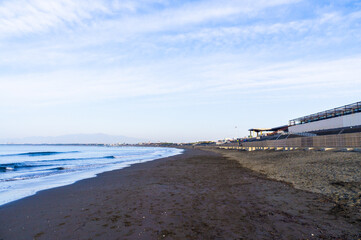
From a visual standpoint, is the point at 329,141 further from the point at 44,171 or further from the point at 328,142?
the point at 44,171

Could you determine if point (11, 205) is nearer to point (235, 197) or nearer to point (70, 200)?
point (70, 200)

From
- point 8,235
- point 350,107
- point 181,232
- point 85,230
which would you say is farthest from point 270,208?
point 350,107

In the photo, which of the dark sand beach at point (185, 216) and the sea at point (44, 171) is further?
the sea at point (44, 171)

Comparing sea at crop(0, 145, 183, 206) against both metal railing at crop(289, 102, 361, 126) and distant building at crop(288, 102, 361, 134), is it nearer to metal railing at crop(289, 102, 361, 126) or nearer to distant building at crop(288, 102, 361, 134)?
distant building at crop(288, 102, 361, 134)

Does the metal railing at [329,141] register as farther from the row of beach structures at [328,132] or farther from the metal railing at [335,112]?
the metal railing at [335,112]

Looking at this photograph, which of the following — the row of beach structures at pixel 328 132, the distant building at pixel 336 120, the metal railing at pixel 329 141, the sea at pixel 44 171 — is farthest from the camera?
the distant building at pixel 336 120

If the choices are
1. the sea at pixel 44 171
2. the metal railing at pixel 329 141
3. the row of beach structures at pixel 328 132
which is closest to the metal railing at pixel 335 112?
the row of beach structures at pixel 328 132

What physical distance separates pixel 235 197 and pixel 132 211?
157 inches

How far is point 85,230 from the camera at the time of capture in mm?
5777

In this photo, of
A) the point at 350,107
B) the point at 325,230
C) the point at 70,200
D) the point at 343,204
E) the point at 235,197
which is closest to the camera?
the point at 325,230

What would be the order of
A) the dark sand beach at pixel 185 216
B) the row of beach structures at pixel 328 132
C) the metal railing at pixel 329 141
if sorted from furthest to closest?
1. the row of beach structures at pixel 328 132
2. the metal railing at pixel 329 141
3. the dark sand beach at pixel 185 216

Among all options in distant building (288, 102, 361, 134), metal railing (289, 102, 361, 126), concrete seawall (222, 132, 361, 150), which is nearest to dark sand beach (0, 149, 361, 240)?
concrete seawall (222, 132, 361, 150)

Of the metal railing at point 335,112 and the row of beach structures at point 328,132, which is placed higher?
the metal railing at point 335,112

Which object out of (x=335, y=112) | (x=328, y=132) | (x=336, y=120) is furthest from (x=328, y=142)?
(x=335, y=112)
